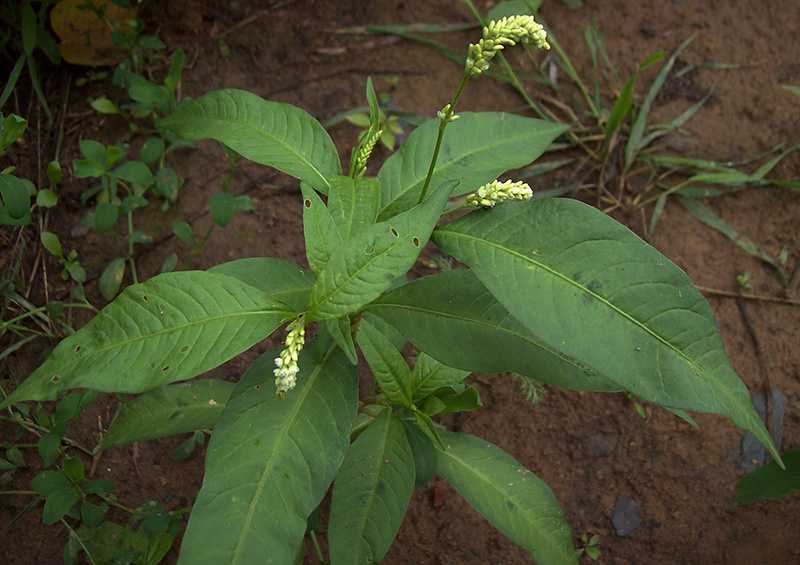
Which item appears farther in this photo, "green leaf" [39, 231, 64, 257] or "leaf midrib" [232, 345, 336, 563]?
"green leaf" [39, 231, 64, 257]

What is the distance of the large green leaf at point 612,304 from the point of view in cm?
134

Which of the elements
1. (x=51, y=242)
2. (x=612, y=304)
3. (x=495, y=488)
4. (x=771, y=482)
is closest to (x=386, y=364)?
(x=495, y=488)

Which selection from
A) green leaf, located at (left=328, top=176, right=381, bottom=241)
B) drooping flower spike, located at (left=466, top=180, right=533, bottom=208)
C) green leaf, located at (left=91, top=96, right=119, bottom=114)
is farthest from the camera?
green leaf, located at (left=91, top=96, right=119, bottom=114)

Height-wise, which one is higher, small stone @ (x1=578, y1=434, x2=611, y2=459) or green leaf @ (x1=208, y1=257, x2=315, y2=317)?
green leaf @ (x1=208, y1=257, x2=315, y2=317)

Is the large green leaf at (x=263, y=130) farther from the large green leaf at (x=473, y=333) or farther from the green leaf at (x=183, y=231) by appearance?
the green leaf at (x=183, y=231)

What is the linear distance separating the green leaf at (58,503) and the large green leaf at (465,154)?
1.53 m

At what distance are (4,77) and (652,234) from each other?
3.46m

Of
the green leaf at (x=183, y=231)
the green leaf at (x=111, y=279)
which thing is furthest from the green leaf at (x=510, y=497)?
the green leaf at (x=111, y=279)

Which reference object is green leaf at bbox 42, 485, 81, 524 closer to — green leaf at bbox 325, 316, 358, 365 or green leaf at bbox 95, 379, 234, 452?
green leaf at bbox 95, 379, 234, 452

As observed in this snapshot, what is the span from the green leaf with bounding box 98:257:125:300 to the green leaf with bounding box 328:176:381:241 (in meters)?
1.41

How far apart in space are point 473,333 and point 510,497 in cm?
69

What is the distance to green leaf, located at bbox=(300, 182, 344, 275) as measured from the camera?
4.98ft

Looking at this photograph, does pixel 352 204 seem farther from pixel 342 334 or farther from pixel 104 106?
pixel 104 106

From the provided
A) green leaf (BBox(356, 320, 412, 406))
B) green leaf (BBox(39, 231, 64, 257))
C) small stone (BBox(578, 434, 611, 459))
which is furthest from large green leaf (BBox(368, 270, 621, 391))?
green leaf (BBox(39, 231, 64, 257))
